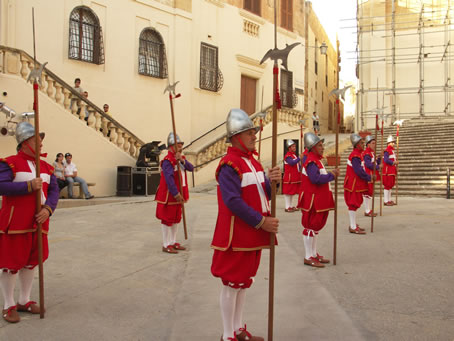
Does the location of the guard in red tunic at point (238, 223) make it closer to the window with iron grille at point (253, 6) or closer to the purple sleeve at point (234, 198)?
the purple sleeve at point (234, 198)

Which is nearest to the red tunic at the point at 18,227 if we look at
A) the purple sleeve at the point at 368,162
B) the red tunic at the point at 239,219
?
the red tunic at the point at 239,219

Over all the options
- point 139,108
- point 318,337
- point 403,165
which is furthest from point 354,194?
point 139,108

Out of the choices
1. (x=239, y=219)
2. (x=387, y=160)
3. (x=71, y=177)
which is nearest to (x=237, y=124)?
(x=239, y=219)

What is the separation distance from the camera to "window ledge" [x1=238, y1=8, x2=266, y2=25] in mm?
22438

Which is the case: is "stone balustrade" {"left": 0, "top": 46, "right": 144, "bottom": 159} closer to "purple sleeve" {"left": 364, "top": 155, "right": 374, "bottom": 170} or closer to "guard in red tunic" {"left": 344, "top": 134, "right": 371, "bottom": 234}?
"purple sleeve" {"left": 364, "top": 155, "right": 374, "bottom": 170}

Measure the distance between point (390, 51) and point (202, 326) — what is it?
87.6 feet

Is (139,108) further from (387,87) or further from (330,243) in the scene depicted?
(387,87)

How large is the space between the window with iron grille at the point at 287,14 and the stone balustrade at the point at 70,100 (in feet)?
44.7

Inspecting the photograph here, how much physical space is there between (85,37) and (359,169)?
11724 mm

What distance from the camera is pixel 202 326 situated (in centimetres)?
409

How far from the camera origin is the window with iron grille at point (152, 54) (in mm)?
17922

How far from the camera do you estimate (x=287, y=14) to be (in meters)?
25.8

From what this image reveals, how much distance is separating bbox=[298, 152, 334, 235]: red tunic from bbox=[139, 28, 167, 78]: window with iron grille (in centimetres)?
1293

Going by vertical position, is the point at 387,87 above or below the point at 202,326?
above
